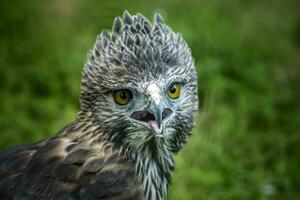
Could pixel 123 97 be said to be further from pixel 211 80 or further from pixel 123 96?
pixel 211 80

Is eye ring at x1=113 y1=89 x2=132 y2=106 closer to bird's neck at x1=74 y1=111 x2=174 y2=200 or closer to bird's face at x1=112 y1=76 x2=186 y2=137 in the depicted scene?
bird's face at x1=112 y1=76 x2=186 y2=137

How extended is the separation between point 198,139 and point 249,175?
0.60 metres

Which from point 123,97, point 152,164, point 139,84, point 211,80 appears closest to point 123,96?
point 123,97

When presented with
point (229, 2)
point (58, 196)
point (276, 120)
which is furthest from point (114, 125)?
point (229, 2)

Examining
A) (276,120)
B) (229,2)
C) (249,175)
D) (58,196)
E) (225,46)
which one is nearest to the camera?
(58,196)

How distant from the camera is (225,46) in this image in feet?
30.8

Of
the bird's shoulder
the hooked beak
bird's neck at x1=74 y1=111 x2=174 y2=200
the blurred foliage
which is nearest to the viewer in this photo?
the hooked beak

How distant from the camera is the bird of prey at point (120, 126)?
4.96 m

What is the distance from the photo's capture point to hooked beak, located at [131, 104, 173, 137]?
189 inches

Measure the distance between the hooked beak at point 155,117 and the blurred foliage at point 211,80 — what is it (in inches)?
90.7

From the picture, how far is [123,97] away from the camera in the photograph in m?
4.99

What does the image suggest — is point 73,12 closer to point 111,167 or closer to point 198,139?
point 198,139

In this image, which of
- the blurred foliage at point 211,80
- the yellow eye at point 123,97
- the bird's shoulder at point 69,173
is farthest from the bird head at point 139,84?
the blurred foliage at point 211,80

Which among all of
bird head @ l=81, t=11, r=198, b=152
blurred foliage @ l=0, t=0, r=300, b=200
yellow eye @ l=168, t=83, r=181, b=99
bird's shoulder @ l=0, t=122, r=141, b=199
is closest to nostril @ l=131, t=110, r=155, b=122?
bird head @ l=81, t=11, r=198, b=152
